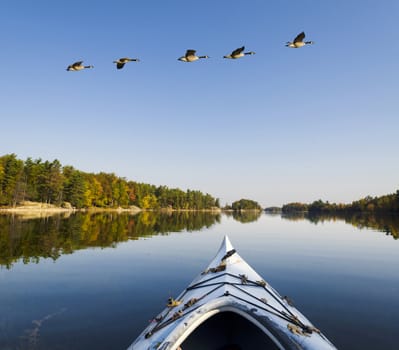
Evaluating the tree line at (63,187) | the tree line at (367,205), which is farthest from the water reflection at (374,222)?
the tree line at (63,187)

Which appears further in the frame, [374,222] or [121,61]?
[374,222]

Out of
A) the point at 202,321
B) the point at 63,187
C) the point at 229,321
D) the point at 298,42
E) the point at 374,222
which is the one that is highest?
the point at 298,42

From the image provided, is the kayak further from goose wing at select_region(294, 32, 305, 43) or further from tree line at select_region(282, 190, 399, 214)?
tree line at select_region(282, 190, 399, 214)

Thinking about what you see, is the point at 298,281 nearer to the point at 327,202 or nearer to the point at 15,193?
the point at 15,193

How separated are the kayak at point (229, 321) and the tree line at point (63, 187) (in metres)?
70.8

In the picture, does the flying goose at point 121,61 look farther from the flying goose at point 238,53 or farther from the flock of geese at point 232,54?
the flying goose at point 238,53

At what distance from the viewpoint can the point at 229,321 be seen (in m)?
6.52

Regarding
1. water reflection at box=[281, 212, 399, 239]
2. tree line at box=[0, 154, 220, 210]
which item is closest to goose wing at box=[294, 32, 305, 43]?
water reflection at box=[281, 212, 399, 239]

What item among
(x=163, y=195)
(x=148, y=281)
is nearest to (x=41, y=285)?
(x=148, y=281)

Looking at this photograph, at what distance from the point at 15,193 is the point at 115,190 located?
3875 centimetres

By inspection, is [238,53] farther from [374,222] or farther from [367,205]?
[367,205]

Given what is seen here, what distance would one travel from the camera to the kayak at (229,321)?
14.4ft

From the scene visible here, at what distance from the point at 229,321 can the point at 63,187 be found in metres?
81.1

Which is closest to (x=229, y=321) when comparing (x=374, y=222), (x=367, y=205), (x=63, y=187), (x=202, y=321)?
(x=202, y=321)
